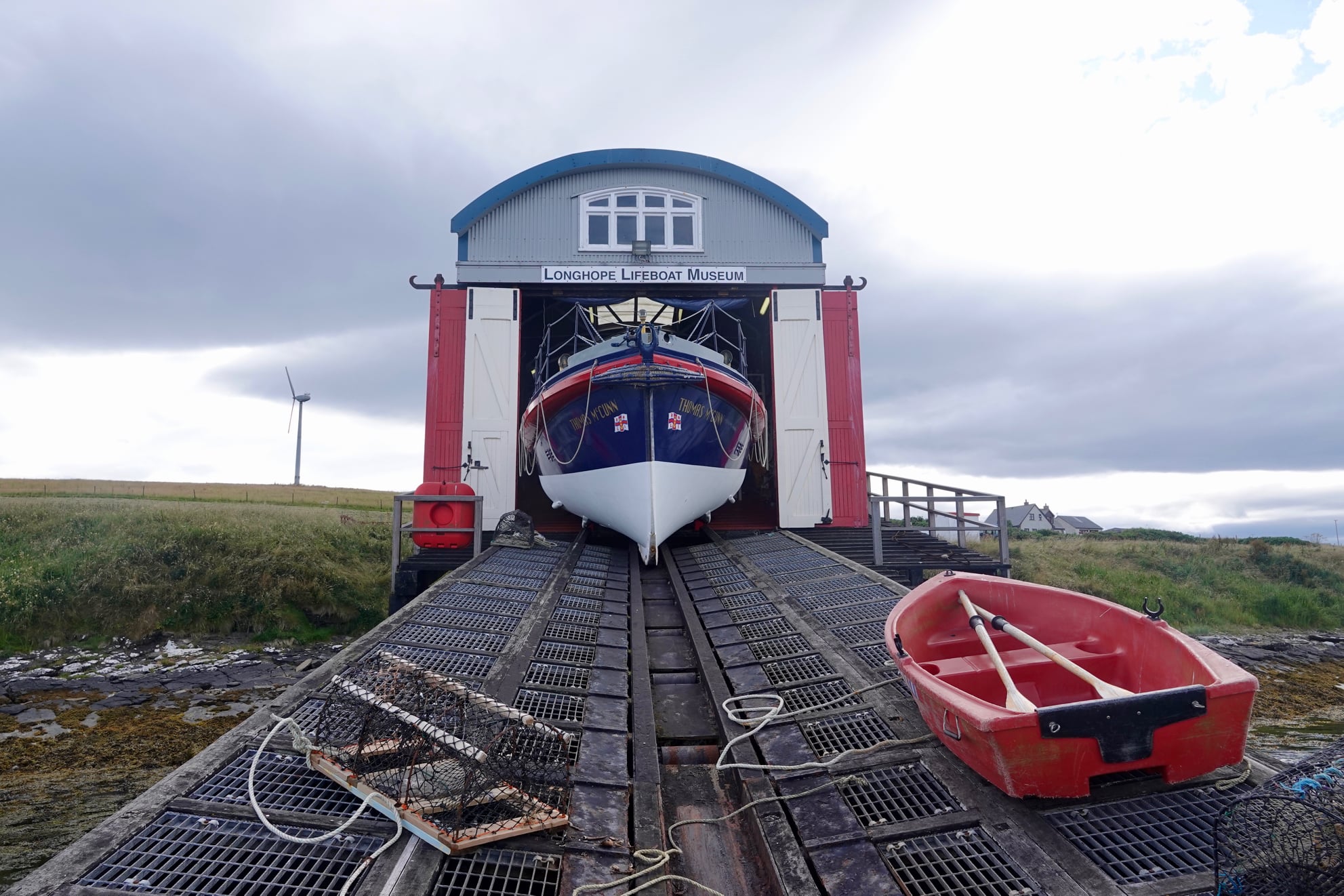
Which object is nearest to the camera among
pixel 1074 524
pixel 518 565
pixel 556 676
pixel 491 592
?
pixel 556 676

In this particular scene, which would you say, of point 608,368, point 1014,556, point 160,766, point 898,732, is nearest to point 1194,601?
point 1014,556

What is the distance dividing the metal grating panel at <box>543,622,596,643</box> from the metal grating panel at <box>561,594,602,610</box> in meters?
0.58

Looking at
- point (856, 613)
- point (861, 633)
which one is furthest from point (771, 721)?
point (856, 613)

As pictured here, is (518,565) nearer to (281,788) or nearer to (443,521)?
(443,521)

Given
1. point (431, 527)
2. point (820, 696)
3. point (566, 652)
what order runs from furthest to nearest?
point (431, 527), point (566, 652), point (820, 696)

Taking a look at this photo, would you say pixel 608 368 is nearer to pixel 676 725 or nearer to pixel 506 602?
pixel 506 602

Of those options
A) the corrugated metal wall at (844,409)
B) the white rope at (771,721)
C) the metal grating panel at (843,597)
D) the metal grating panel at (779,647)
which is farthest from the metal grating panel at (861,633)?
the corrugated metal wall at (844,409)

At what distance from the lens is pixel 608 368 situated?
829 centimetres

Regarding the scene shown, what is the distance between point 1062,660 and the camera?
3443 mm

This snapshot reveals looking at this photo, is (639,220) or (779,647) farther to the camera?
(639,220)

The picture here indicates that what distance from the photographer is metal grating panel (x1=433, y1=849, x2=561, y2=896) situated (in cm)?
247

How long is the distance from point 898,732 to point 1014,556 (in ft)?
60.3

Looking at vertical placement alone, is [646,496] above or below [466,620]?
above

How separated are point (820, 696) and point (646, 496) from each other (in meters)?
4.14
